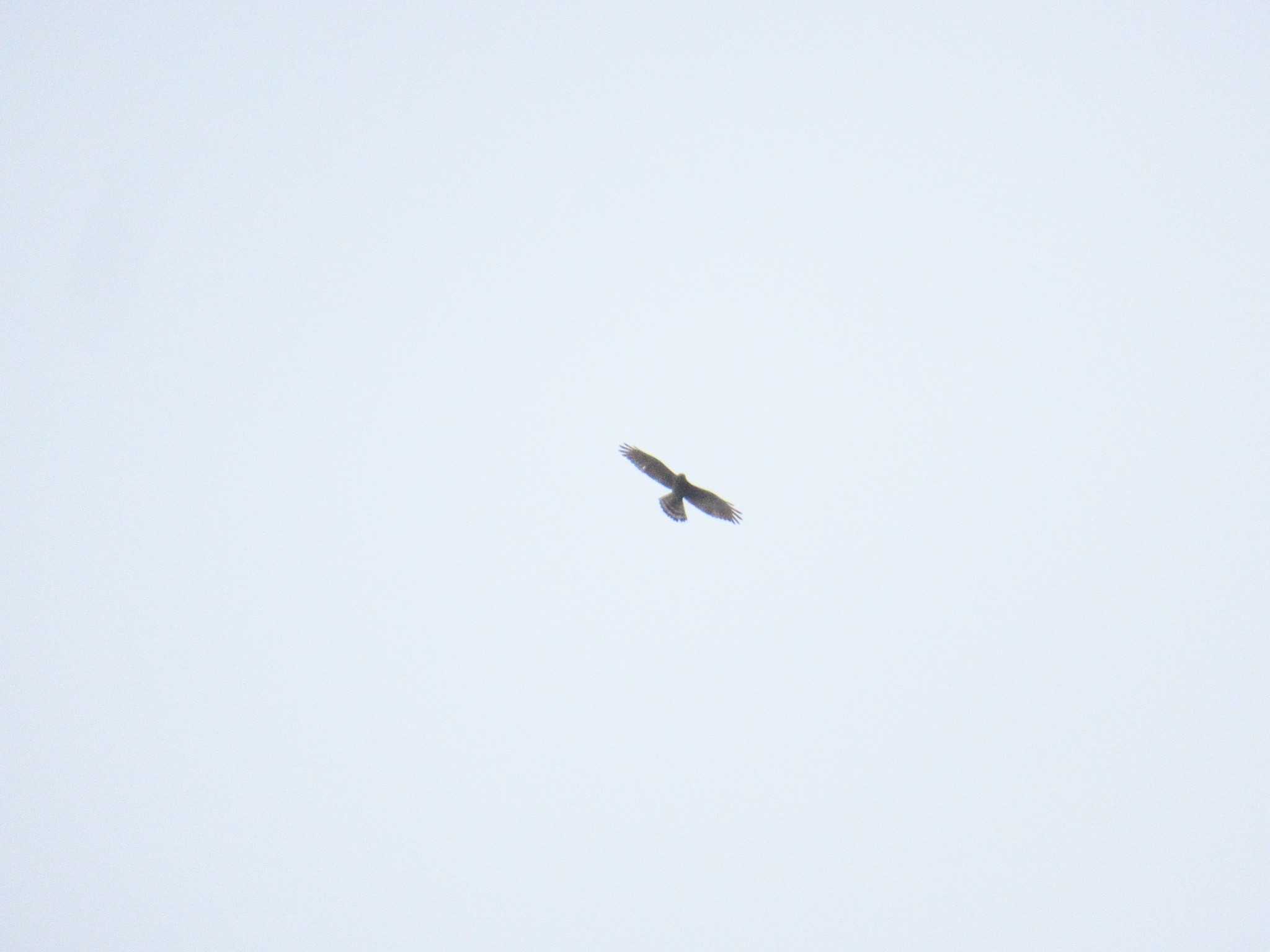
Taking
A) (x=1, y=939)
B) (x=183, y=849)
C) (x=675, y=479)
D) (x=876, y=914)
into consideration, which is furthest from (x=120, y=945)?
(x=675, y=479)

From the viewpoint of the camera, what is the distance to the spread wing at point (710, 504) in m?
24.9

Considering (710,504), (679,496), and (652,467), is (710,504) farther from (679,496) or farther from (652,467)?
(652,467)

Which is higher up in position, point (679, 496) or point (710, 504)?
point (710, 504)

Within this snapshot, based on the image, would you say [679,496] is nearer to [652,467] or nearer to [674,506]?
[674,506]

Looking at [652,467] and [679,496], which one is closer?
[679,496]

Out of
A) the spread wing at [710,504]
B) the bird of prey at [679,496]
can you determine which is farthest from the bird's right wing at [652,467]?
the spread wing at [710,504]

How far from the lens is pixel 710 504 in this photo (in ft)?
82.6

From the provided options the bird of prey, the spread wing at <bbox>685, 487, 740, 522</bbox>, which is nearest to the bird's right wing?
the bird of prey

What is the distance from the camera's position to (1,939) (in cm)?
11944

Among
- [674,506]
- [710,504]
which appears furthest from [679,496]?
[710,504]

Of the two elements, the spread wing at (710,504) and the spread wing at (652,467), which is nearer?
the spread wing at (710,504)

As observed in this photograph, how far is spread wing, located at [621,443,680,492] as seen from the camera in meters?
25.0

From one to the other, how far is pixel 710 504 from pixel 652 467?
4.30 feet

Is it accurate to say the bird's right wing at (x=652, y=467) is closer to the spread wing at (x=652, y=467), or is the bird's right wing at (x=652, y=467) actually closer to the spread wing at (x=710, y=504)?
the spread wing at (x=652, y=467)
